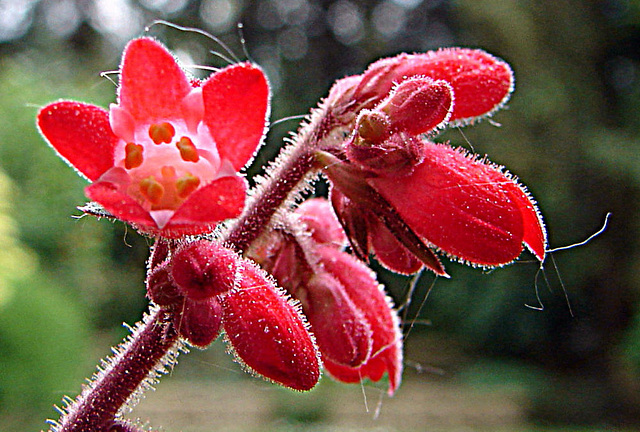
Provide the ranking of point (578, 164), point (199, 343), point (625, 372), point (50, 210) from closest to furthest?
point (199, 343) < point (50, 210) < point (625, 372) < point (578, 164)

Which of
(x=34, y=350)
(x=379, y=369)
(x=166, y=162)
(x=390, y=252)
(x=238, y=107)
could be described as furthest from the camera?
(x=34, y=350)

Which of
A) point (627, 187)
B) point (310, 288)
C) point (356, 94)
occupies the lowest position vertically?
point (627, 187)

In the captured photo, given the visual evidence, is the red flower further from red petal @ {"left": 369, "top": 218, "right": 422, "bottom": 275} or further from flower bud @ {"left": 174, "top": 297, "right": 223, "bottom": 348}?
red petal @ {"left": 369, "top": 218, "right": 422, "bottom": 275}

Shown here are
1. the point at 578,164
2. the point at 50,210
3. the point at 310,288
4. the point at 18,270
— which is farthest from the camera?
the point at 578,164

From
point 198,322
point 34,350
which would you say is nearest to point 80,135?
point 198,322

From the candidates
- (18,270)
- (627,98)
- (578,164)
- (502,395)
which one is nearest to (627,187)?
(578,164)

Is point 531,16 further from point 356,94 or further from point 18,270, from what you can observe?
point 356,94

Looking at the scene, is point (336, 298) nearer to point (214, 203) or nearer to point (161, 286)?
point (161, 286)

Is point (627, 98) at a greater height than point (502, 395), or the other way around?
point (627, 98)
